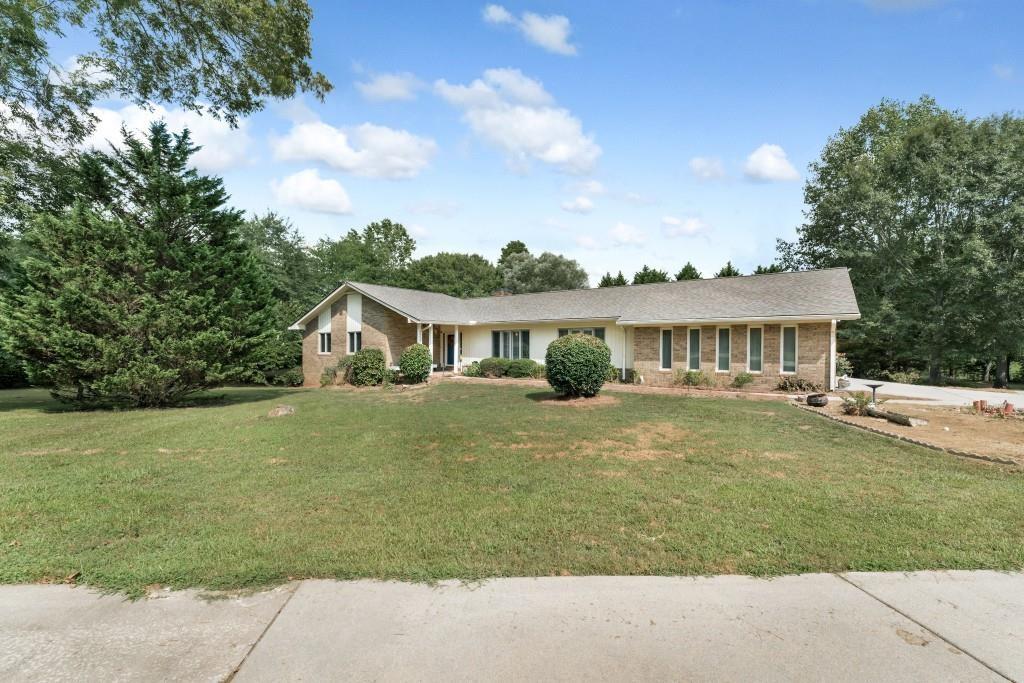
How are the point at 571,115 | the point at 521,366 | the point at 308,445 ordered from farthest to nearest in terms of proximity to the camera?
the point at 521,366 → the point at 571,115 → the point at 308,445

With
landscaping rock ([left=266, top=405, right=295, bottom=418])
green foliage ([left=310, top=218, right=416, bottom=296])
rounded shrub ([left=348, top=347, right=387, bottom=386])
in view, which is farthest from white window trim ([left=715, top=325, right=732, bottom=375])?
green foliage ([left=310, top=218, right=416, bottom=296])

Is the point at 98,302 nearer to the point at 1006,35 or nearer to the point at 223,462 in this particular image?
the point at 223,462

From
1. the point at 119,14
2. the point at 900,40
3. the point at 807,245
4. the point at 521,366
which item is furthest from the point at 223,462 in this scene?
the point at 807,245

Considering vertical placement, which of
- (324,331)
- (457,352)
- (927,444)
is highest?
(324,331)

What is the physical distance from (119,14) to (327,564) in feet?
48.0

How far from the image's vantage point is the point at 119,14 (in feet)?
35.9

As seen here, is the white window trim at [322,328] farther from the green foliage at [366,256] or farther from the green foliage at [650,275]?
the green foliage at [650,275]

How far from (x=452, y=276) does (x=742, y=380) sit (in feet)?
122

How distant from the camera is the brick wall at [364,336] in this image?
22.5 m

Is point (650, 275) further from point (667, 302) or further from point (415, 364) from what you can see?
point (415, 364)

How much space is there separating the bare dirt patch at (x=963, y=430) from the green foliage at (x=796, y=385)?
328 centimetres

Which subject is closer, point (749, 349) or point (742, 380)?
point (742, 380)

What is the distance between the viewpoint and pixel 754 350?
16906mm

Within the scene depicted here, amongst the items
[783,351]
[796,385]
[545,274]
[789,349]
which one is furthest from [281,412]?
[545,274]
